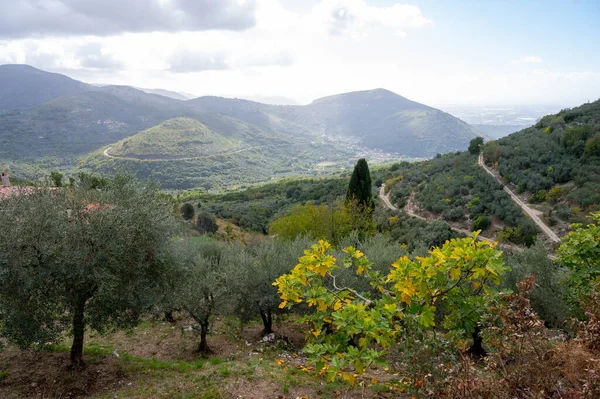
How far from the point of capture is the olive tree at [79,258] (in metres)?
8.88

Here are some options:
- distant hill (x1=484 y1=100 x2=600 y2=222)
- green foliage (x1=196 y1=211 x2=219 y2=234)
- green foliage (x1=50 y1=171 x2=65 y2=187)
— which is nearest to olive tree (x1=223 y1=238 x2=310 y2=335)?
green foliage (x1=50 y1=171 x2=65 y2=187)

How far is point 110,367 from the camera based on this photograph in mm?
11734

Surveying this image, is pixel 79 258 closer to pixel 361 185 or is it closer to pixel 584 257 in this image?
pixel 584 257

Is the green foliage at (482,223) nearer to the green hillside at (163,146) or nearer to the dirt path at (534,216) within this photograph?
the dirt path at (534,216)

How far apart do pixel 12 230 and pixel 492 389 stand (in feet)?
36.7

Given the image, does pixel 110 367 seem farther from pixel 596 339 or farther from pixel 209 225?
pixel 209 225

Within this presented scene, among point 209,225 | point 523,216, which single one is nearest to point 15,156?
point 209,225

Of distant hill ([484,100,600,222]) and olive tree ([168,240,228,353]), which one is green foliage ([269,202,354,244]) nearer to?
olive tree ([168,240,228,353])

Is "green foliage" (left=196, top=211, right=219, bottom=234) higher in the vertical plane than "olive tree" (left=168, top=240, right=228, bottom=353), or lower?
lower

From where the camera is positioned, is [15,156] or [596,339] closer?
[596,339]

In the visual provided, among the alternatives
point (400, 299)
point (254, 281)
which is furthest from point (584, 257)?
point (254, 281)

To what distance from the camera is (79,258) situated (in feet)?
30.4

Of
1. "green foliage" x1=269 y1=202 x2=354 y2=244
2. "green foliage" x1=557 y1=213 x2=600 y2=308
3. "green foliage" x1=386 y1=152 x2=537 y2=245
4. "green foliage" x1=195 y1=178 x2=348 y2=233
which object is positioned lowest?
"green foliage" x1=195 y1=178 x2=348 y2=233

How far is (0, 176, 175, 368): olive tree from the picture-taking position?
8883mm
